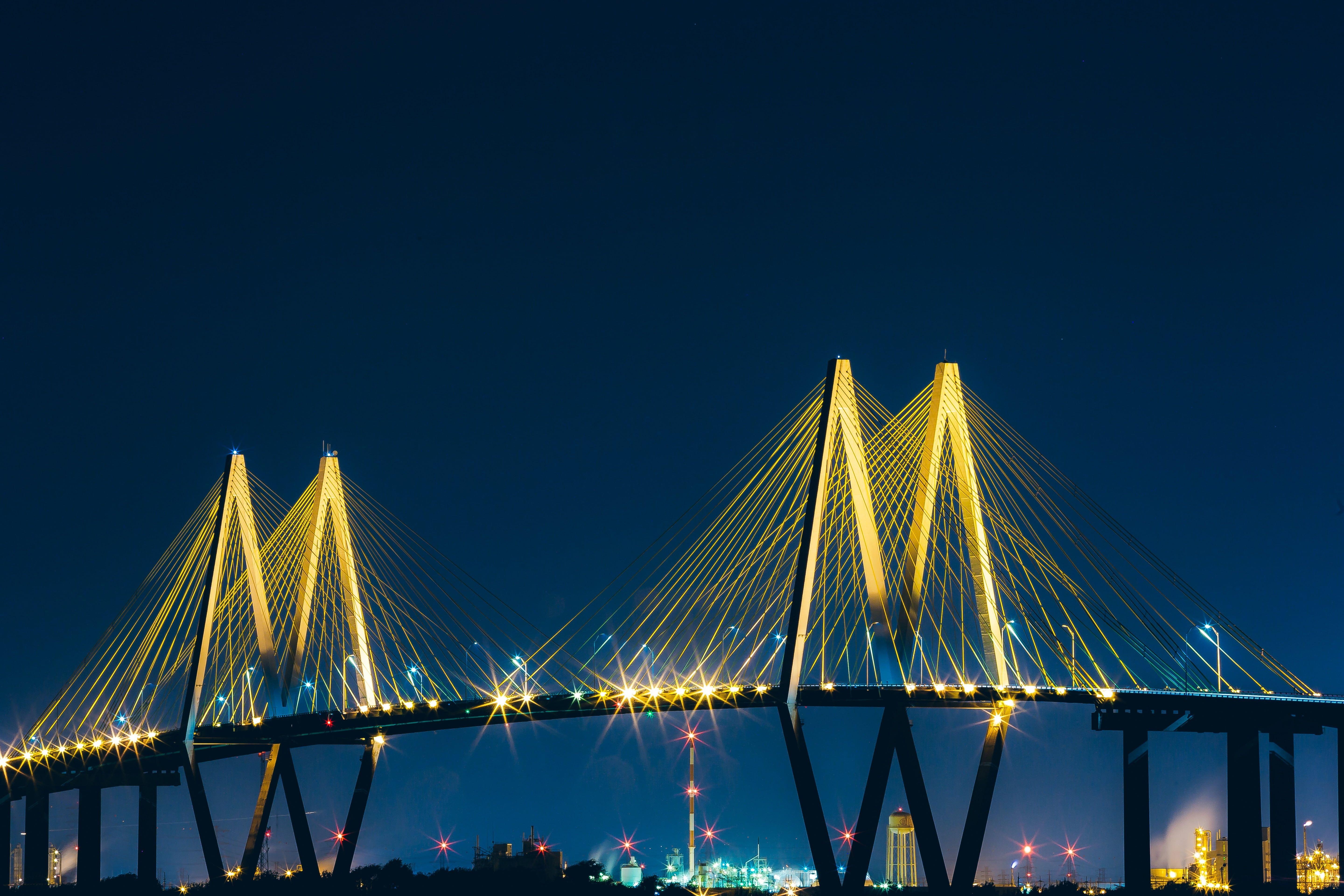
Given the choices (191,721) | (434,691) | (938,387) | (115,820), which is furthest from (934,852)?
(115,820)

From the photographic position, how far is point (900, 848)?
99938 millimetres

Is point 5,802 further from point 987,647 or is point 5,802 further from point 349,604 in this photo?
point 987,647

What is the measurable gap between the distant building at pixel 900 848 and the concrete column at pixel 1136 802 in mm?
41133

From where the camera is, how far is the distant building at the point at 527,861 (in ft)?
206

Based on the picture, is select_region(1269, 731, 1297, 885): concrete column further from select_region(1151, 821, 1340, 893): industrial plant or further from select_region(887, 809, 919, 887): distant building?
select_region(887, 809, 919, 887): distant building

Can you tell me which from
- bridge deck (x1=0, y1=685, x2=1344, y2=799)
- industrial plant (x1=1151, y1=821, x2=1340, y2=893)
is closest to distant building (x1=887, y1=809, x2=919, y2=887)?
industrial plant (x1=1151, y1=821, x2=1340, y2=893)

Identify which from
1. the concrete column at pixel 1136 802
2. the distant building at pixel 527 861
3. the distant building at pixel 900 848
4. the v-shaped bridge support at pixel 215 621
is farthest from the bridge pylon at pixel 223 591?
the distant building at pixel 900 848

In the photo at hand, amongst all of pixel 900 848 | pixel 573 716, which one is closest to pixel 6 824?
pixel 573 716

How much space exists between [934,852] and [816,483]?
1171 cm

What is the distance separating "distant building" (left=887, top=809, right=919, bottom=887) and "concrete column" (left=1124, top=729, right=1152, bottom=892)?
41.1m

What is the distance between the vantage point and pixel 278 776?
65.3 metres

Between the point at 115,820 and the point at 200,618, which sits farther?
the point at 115,820

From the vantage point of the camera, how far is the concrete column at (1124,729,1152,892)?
5162 centimetres

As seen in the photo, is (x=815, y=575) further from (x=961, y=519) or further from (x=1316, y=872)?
(x=1316, y=872)
